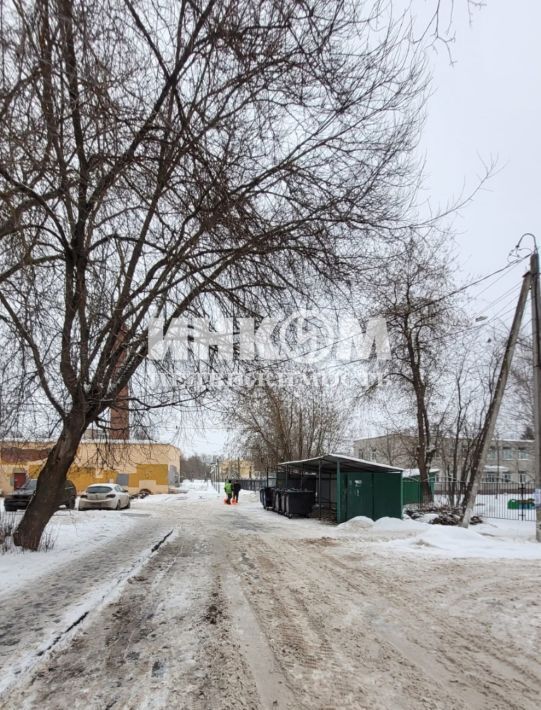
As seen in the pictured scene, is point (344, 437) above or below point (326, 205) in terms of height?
below

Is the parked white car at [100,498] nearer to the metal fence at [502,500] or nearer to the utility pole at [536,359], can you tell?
the metal fence at [502,500]

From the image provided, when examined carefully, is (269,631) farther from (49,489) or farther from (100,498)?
(100,498)

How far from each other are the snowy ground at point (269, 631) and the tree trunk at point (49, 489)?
2.23 ft

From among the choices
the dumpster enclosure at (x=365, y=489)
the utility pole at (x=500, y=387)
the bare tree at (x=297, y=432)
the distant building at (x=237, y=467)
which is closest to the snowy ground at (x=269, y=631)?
the utility pole at (x=500, y=387)

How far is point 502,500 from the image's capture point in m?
28.4

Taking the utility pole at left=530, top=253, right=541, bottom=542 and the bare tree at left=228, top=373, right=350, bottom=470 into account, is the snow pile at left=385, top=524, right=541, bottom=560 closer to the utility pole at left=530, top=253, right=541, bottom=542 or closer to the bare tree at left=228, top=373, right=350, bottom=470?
the utility pole at left=530, top=253, right=541, bottom=542

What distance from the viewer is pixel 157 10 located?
5.34m

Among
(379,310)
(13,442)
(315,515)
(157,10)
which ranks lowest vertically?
(315,515)

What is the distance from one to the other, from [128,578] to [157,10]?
23.8 feet

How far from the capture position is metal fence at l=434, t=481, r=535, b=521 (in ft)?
81.6

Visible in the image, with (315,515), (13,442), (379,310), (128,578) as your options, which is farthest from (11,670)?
(315,515)

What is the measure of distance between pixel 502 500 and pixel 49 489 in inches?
966

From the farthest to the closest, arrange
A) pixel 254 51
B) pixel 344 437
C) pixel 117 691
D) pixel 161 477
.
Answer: pixel 161 477, pixel 344 437, pixel 254 51, pixel 117 691

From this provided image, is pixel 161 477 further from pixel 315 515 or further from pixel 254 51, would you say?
pixel 254 51
